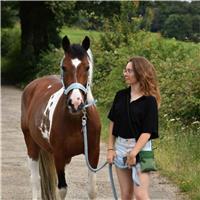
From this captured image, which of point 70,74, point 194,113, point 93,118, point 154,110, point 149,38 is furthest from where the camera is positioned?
point 149,38

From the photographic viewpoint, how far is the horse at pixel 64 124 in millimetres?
5075

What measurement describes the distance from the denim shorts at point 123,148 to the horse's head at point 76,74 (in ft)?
1.91

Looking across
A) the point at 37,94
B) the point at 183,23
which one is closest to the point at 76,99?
the point at 37,94

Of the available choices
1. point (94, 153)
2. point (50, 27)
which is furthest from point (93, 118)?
point (50, 27)

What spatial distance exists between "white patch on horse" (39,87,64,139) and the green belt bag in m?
1.56

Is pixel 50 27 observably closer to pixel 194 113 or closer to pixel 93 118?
pixel 194 113

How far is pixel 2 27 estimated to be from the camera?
115 ft

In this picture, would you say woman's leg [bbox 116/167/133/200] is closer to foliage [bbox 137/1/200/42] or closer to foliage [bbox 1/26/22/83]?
foliage [bbox 137/1/200/42]

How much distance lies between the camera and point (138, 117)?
14.4 feet

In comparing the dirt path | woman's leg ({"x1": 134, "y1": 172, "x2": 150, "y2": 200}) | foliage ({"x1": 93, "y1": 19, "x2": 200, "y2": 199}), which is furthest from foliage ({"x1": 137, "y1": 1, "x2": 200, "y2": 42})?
woman's leg ({"x1": 134, "y1": 172, "x2": 150, "y2": 200})

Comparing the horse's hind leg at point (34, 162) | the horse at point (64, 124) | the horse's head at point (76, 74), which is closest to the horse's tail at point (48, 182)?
the horse at point (64, 124)

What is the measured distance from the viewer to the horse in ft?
16.7

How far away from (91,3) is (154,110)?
23051 millimetres

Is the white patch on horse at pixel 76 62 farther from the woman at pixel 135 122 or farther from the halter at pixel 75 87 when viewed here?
the woman at pixel 135 122
